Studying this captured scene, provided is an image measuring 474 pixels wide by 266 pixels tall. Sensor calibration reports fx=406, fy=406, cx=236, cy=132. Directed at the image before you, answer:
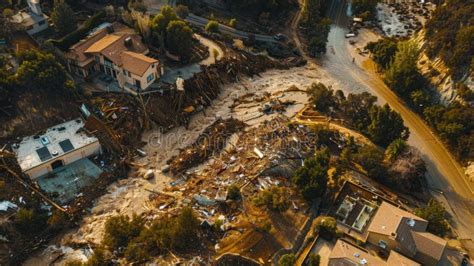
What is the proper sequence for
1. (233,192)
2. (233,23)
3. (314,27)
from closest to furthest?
(233,192), (233,23), (314,27)

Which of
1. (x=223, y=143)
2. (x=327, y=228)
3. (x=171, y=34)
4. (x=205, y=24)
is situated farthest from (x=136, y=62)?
(x=327, y=228)

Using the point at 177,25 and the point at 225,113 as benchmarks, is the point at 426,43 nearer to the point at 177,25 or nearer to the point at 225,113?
the point at 225,113

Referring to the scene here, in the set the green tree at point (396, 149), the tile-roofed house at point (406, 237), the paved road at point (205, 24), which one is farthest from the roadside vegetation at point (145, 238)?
the paved road at point (205, 24)

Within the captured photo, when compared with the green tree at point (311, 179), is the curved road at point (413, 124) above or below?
above

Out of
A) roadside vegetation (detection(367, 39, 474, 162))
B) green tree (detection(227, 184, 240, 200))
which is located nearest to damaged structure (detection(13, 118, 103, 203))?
green tree (detection(227, 184, 240, 200))

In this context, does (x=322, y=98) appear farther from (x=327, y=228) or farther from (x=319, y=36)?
(x=327, y=228)

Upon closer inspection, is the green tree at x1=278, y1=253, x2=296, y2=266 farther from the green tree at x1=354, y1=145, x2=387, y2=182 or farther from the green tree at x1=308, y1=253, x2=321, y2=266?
the green tree at x1=354, y1=145, x2=387, y2=182

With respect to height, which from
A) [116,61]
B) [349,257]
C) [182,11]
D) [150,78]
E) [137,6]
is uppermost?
[182,11]

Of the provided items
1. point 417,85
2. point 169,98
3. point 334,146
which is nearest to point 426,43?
point 417,85

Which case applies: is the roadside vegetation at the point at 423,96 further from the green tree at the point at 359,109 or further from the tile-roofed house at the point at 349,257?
the tile-roofed house at the point at 349,257
